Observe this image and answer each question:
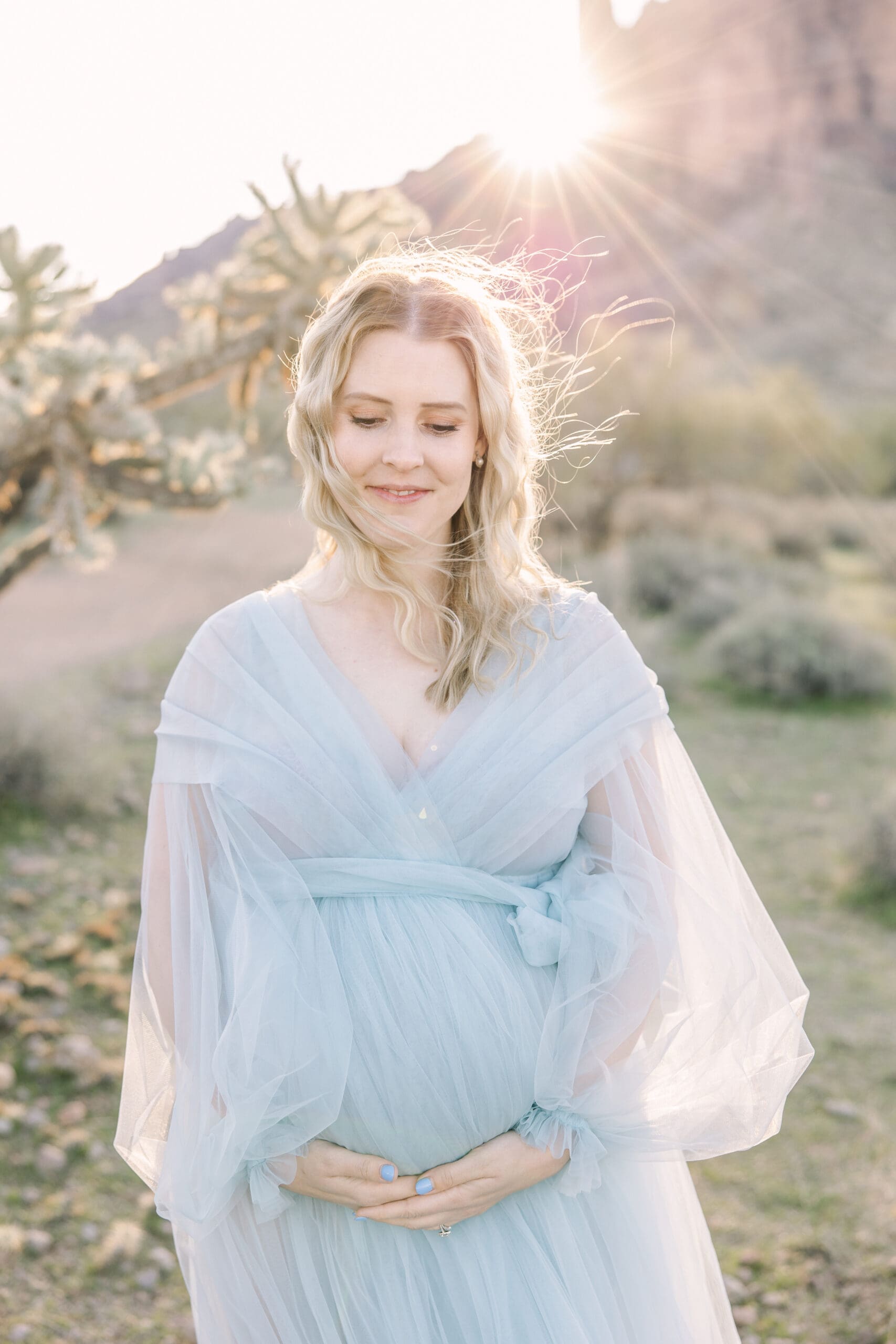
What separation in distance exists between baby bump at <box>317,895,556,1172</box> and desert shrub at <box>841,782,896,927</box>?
459 cm

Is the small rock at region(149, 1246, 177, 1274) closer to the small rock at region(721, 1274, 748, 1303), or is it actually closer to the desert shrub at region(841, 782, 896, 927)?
the small rock at region(721, 1274, 748, 1303)

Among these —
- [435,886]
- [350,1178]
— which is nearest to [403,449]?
[435,886]

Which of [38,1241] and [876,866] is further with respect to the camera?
[876,866]

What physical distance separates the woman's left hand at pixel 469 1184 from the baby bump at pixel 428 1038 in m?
0.03

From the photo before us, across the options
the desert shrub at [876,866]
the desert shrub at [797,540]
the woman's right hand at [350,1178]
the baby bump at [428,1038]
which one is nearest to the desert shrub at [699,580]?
the desert shrub at [797,540]

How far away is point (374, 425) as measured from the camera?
6.07 ft

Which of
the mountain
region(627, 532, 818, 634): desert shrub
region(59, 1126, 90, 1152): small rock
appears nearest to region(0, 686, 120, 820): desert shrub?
region(59, 1126, 90, 1152): small rock

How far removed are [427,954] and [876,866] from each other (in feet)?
15.8

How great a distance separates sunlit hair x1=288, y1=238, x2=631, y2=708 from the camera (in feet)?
6.02

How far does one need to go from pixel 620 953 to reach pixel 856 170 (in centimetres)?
5706

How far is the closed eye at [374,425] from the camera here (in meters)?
1.85

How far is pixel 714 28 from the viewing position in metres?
56.2

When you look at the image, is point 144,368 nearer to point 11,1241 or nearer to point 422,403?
point 422,403

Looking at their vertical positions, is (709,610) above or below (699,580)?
below
